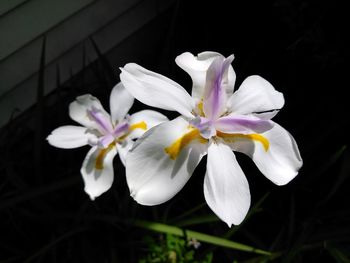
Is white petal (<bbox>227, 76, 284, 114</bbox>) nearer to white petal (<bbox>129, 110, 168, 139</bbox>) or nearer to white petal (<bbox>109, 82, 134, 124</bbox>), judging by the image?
white petal (<bbox>129, 110, 168, 139</bbox>)

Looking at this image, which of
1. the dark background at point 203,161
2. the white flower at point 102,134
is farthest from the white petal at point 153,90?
the dark background at point 203,161

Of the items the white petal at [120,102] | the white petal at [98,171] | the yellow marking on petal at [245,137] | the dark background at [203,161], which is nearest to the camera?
the yellow marking on petal at [245,137]

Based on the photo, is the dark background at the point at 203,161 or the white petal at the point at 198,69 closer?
the white petal at the point at 198,69

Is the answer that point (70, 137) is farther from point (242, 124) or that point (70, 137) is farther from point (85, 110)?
point (242, 124)

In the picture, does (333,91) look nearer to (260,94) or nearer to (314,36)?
(314,36)

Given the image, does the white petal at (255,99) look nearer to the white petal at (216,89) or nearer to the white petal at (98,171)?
the white petal at (216,89)

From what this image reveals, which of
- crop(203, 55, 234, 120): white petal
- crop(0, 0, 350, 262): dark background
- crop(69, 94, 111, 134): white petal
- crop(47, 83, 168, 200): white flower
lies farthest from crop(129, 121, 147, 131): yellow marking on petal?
crop(203, 55, 234, 120): white petal
